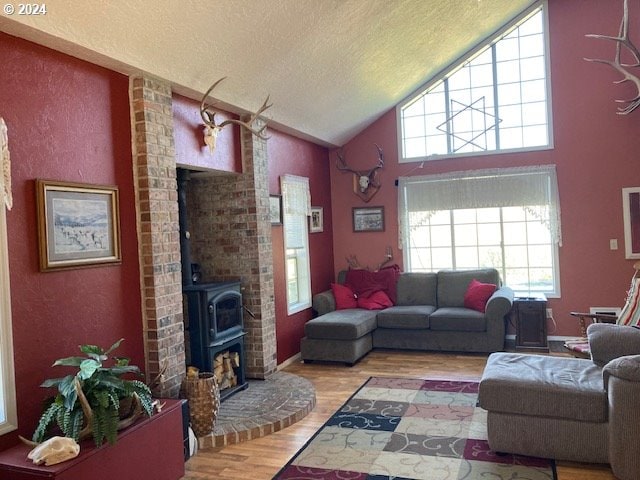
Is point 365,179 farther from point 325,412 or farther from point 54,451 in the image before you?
point 54,451

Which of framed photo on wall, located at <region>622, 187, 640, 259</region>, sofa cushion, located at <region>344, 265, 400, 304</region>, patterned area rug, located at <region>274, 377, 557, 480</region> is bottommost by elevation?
patterned area rug, located at <region>274, 377, 557, 480</region>

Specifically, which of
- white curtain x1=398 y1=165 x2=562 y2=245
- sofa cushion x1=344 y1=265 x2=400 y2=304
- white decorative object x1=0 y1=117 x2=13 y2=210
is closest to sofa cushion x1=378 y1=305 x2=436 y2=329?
sofa cushion x1=344 y1=265 x2=400 y2=304

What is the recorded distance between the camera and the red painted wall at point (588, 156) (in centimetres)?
583

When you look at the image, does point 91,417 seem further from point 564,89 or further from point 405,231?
point 564,89

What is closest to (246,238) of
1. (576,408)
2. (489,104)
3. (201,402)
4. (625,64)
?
(201,402)

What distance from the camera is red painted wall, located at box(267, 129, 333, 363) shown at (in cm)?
549

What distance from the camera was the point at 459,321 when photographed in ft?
18.5

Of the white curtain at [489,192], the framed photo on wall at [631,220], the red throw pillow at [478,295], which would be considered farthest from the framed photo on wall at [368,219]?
the framed photo on wall at [631,220]

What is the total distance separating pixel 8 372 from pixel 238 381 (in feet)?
7.47

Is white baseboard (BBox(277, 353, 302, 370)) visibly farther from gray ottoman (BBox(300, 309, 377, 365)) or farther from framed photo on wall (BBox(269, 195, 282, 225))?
framed photo on wall (BBox(269, 195, 282, 225))

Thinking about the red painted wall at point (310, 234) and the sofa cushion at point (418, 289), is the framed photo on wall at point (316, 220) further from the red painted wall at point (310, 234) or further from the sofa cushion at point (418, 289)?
the sofa cushion at point (418, 289)

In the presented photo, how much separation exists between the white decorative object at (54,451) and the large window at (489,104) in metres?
5.39

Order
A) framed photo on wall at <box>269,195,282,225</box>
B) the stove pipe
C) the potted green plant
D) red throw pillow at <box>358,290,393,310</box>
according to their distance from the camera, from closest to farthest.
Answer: the potted green plant < the stove pipe < framed photo on wall at <box>269,195,282,225</box> < red throw pillow at <box>358,290,393,310</box>

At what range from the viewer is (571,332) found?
20.0 feet
